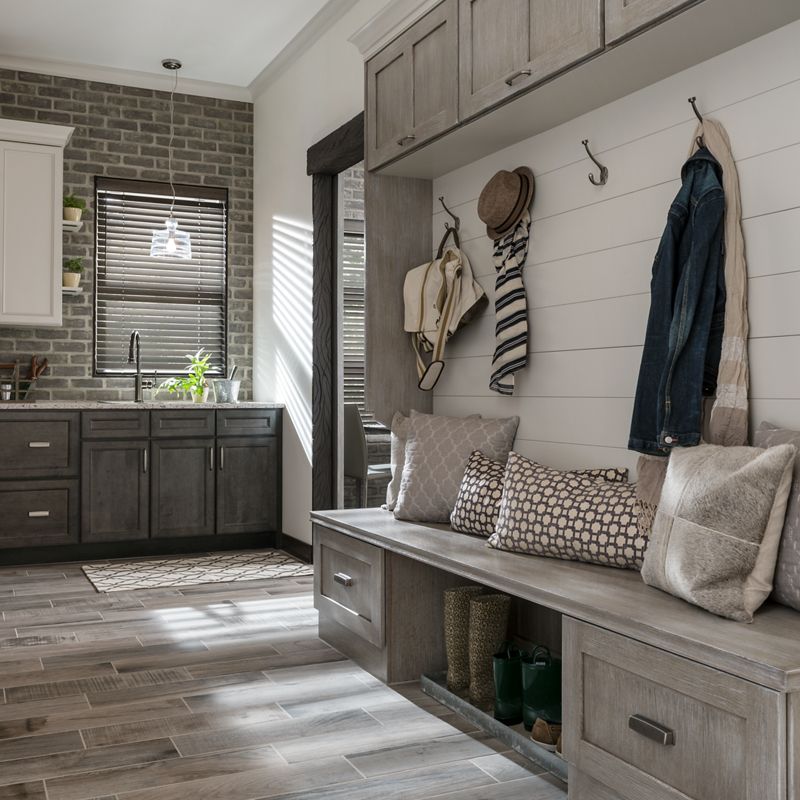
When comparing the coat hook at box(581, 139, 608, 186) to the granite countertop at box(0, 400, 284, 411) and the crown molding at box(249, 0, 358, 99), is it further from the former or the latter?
the granite countertop at box(0, 400, 284, 411)

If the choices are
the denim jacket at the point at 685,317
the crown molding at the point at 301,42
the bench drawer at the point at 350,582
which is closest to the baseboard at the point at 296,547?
the bench drawer at the point at 350,582

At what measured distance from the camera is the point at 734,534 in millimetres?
1878

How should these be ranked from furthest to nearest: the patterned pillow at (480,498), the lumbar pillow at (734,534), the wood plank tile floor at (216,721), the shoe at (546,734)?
the patterned pillow at (480,498)
the shoe at (546,734)
the wood plank tile floor at (216,721)
the lumbar pillow at (734,534)

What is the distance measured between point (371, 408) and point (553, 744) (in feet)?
5.29

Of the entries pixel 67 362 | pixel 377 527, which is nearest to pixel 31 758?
pixel 377 527

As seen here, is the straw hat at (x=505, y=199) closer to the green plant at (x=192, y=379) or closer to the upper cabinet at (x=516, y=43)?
the upper cabinet at (x=516, y=43)

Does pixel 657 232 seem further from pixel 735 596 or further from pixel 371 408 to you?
pixel 371 408

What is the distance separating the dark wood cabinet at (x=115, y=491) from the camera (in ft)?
Answer: 16.8

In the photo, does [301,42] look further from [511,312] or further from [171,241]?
[511,312]

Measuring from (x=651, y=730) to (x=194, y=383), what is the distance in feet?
14.2

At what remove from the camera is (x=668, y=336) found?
233 centimetres

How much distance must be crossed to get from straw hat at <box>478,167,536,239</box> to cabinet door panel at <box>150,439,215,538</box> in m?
2.70

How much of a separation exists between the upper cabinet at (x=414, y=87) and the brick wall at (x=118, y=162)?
2.63m

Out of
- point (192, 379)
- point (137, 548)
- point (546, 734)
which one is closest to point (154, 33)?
point (192, 379)
